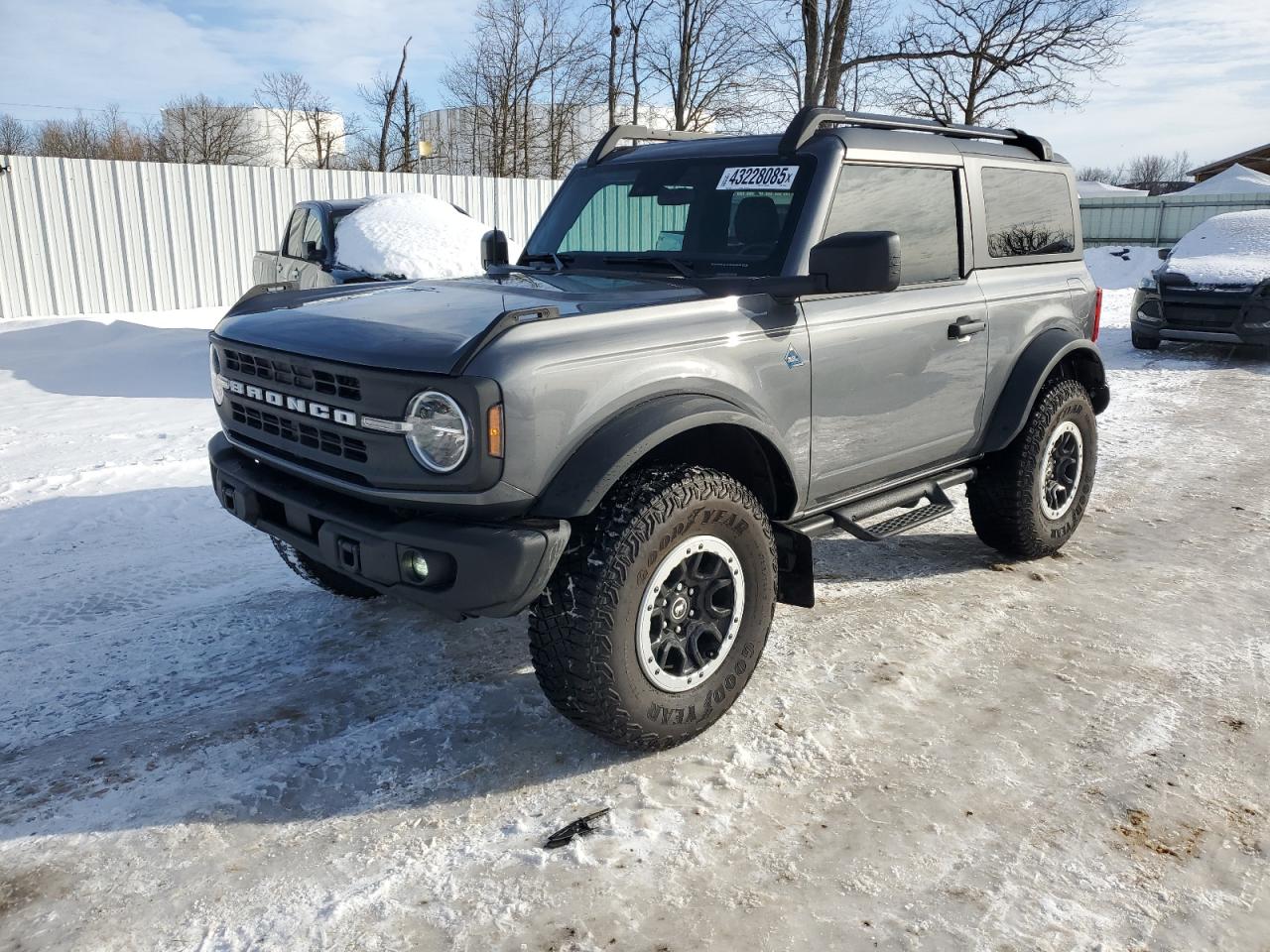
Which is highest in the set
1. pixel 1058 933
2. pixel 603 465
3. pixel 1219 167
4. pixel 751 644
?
pixel 1219 167

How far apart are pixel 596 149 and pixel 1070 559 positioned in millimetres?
3249

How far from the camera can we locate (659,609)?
306 centimetres

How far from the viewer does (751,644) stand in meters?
3.30

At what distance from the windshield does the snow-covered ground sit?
165 centimetres

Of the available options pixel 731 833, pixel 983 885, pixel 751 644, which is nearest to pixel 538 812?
pixel 731 833

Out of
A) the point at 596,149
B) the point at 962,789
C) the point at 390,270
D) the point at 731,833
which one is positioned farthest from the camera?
the point at 390,270

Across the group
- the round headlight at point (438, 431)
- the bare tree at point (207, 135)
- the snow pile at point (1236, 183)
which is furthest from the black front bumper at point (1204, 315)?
the bare tree at point (207, 135)

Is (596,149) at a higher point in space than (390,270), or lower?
higher

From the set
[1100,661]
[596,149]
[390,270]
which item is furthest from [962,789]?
[390,270]

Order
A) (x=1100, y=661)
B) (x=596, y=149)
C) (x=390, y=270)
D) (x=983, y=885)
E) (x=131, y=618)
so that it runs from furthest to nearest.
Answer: (x=390, y=270) → (x=596, y=149) → (x=131, y=618) → (x=1100, y=661) → (x=983, y=885)

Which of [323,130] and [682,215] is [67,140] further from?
[682,215]

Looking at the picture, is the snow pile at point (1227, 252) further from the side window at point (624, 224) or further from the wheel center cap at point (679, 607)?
the wheel center cap at point (679, 607)

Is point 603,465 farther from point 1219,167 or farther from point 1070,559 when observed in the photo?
point 1219,167

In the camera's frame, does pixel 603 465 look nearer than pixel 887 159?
Yes
